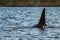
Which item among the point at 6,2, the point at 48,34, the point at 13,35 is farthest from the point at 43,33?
the point at 6,2

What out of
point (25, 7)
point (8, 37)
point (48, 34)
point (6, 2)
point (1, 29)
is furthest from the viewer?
point (25, 7)

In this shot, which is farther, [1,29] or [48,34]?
[1,29]

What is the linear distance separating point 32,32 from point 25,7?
120 feet

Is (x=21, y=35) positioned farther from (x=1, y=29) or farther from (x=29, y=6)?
(x=29, y=6)

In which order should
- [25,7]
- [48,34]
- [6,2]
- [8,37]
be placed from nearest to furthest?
[8,37] → [48,34] → [6,2] → [25,7]

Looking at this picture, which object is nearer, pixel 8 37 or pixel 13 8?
pixel 8 37

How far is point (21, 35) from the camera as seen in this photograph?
2820 cm

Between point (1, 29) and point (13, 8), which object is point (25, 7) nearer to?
point (13, 8)

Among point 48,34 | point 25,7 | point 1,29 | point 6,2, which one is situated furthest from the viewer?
point 25,7

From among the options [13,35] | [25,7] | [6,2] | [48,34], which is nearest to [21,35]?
[13,35]

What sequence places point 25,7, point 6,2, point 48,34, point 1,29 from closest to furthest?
point 48,34, point 1,29, point 6,2, point 25,7

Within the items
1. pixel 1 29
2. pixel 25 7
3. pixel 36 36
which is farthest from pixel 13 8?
pixel 36 36

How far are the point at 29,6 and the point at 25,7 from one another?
1.87m

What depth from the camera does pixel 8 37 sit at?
88.6 ft
